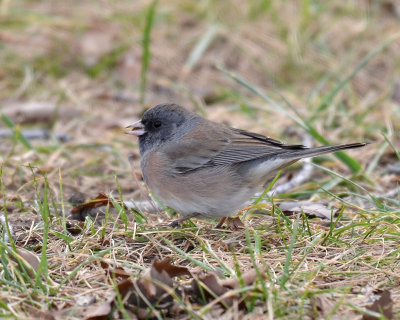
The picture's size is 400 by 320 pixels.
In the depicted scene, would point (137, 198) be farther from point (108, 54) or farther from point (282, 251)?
point (108, 54)

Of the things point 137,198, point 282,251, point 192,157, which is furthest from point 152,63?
point 282,251

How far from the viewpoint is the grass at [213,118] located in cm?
230

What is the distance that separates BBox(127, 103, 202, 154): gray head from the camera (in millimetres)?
3516

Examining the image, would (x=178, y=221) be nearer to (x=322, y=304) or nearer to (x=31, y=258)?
(x=31, y=258)

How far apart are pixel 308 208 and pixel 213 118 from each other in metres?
1.93

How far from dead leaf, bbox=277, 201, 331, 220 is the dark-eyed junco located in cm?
24

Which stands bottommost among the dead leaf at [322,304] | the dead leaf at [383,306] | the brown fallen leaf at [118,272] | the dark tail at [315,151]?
the brown fallen leaf at [118,272]

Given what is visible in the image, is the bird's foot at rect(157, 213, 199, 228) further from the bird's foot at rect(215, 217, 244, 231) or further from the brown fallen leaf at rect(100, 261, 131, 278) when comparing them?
the brown fallen leaf at rect(100, 261, 131, 278)

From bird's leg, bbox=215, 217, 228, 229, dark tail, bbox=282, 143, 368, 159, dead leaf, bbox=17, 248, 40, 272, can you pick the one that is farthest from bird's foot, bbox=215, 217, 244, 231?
dead leaf, bbox=17, 248, 40, 272

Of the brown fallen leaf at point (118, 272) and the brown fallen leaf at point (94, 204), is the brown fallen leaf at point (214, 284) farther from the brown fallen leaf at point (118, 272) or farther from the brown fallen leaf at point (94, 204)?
the brown fallen leaf at point (94, 204)

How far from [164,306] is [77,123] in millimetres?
3070

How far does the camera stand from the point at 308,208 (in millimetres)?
3273

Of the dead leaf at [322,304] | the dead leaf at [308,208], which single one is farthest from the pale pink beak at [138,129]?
the dead leaf at [322,304]

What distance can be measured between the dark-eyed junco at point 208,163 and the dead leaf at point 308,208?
240 mm
